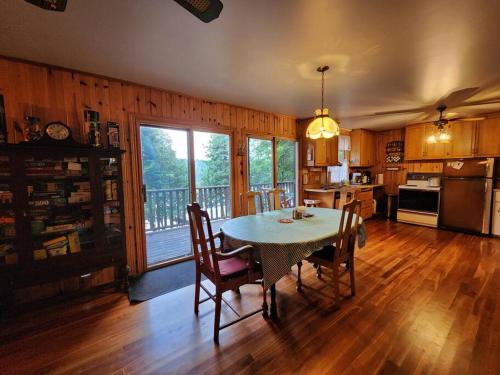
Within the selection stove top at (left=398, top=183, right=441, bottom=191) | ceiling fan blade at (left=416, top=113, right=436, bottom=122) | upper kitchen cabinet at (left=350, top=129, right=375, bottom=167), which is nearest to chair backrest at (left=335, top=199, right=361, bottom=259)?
ceiling fan blade at (left=416, top=113, right=436, bottom=122)

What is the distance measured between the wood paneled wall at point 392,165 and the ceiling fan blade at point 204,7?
5904 millimetres

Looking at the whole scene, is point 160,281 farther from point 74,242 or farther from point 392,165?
point 392,165

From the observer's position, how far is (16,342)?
1.78 m

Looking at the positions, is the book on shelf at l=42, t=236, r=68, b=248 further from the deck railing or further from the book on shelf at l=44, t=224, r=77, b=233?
the deck railing

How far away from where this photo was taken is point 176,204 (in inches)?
178

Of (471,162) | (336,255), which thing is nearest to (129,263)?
(336,255)

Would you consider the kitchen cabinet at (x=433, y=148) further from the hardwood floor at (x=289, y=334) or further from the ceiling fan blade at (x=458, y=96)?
the hardwood floor at (x=289, y=334)

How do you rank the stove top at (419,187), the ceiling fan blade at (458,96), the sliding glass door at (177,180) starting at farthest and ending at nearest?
the stove top at (419,187)
the sliding glass door at (177,180)
the ceiling fan blade at (458,96)

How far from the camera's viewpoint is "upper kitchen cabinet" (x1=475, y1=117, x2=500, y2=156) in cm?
415

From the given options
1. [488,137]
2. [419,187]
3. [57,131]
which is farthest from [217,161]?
[488,137]

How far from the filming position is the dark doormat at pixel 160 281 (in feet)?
7.98

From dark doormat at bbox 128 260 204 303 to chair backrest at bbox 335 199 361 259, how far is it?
1.75 metres

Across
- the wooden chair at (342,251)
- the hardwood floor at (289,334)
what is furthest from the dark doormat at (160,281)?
the wooden chair at (342,251)

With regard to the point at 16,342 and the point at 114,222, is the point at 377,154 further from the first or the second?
the point at 16,342
